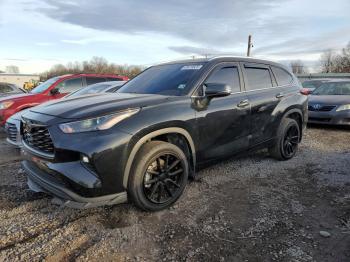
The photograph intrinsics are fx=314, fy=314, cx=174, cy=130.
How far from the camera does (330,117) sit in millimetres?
8727

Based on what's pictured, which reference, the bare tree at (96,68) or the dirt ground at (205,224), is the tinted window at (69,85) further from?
the bare tree at (96,68)

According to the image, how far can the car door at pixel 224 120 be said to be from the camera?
3.94 m

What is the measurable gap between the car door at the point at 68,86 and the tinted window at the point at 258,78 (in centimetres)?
612

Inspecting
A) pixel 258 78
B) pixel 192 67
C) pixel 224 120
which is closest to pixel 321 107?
pixel 258 78

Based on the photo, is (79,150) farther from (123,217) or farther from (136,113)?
(123,217)

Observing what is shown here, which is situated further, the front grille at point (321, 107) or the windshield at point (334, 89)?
the windshield at point (334, 89)

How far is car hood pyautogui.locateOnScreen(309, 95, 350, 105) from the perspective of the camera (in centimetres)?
877

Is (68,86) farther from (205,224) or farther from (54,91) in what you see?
(205,224)

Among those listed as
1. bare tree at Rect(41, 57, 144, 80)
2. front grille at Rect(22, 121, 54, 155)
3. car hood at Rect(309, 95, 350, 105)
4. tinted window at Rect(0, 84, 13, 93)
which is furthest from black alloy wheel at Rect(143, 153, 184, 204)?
bare tree at Rect(41, 57, 144, 80)

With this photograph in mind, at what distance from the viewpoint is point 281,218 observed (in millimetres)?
3465

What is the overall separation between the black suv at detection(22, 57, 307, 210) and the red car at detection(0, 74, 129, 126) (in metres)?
4.74

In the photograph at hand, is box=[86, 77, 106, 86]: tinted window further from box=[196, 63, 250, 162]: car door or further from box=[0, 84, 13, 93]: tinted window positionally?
box=[196, 63, 250, 162]: car door

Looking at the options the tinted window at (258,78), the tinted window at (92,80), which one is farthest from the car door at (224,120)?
the tinted window at (92,80)

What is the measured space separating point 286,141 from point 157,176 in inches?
122
